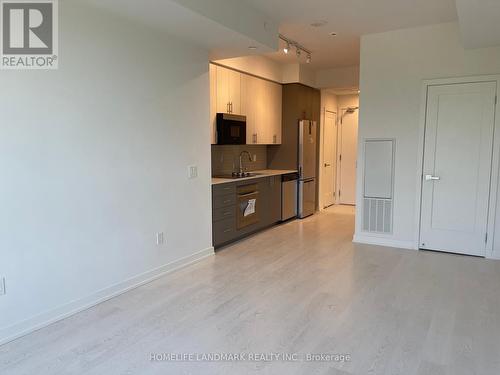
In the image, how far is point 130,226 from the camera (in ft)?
11.4

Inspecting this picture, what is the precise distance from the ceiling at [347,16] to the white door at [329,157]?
2.75 m

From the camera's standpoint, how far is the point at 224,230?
16.1 feet

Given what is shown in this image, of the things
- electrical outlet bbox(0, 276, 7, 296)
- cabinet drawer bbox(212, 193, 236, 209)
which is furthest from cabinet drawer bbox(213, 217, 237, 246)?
electrical outlet bbox(0, 276, 7, 296)

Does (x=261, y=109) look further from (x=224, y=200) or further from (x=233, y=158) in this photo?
(x=224, y=200)

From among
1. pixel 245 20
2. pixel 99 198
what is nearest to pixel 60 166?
pixel 99 198

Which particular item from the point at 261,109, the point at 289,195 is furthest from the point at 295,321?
the point at 261,109

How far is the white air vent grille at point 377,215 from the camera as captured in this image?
196 inches

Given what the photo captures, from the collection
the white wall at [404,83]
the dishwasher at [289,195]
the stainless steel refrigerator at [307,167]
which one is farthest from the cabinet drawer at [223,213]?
the stainless steel refrigerator at [307,167]

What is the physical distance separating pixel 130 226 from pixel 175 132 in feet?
3.58

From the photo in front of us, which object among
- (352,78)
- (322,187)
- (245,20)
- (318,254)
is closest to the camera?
(245,20)

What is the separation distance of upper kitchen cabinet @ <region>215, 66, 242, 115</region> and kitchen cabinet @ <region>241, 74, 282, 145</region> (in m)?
0.14

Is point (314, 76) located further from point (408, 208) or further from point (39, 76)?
point (39, 76)

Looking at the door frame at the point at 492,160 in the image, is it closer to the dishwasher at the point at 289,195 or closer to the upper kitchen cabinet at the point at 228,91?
the dishwasher at the point at 289,195

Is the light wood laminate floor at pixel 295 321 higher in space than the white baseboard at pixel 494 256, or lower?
lower
